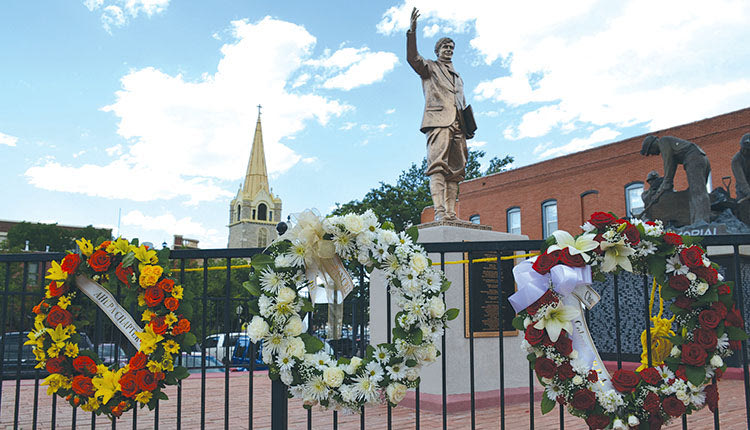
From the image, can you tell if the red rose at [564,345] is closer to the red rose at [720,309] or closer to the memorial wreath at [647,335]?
the memorial wreath at [647,335]

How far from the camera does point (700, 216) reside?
12523 millimetres

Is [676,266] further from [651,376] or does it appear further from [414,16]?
[414,16]

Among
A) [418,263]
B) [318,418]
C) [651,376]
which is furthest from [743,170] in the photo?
[418,263]

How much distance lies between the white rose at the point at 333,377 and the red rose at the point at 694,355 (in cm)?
188

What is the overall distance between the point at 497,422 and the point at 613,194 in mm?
24077

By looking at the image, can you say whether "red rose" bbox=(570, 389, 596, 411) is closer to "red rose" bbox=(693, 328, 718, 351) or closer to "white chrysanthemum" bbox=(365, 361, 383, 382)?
"red rose" bbox=(693, 328, 718, 351)

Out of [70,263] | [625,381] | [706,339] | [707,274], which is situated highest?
[70,263]

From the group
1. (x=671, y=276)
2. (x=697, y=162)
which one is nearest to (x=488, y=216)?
(x=697, y=162)

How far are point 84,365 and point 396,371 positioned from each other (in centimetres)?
214

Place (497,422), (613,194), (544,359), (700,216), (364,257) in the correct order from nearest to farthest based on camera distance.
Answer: (544,359), (364,257), (497,422), (700,216), (613,194)

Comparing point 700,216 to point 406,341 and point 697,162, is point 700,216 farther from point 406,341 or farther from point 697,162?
point 406,341

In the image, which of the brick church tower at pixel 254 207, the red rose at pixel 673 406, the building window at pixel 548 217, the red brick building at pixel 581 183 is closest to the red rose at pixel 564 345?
the red rose at pixel 673 406

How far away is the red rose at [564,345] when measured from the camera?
3084 millimetres

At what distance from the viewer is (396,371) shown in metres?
3.23
